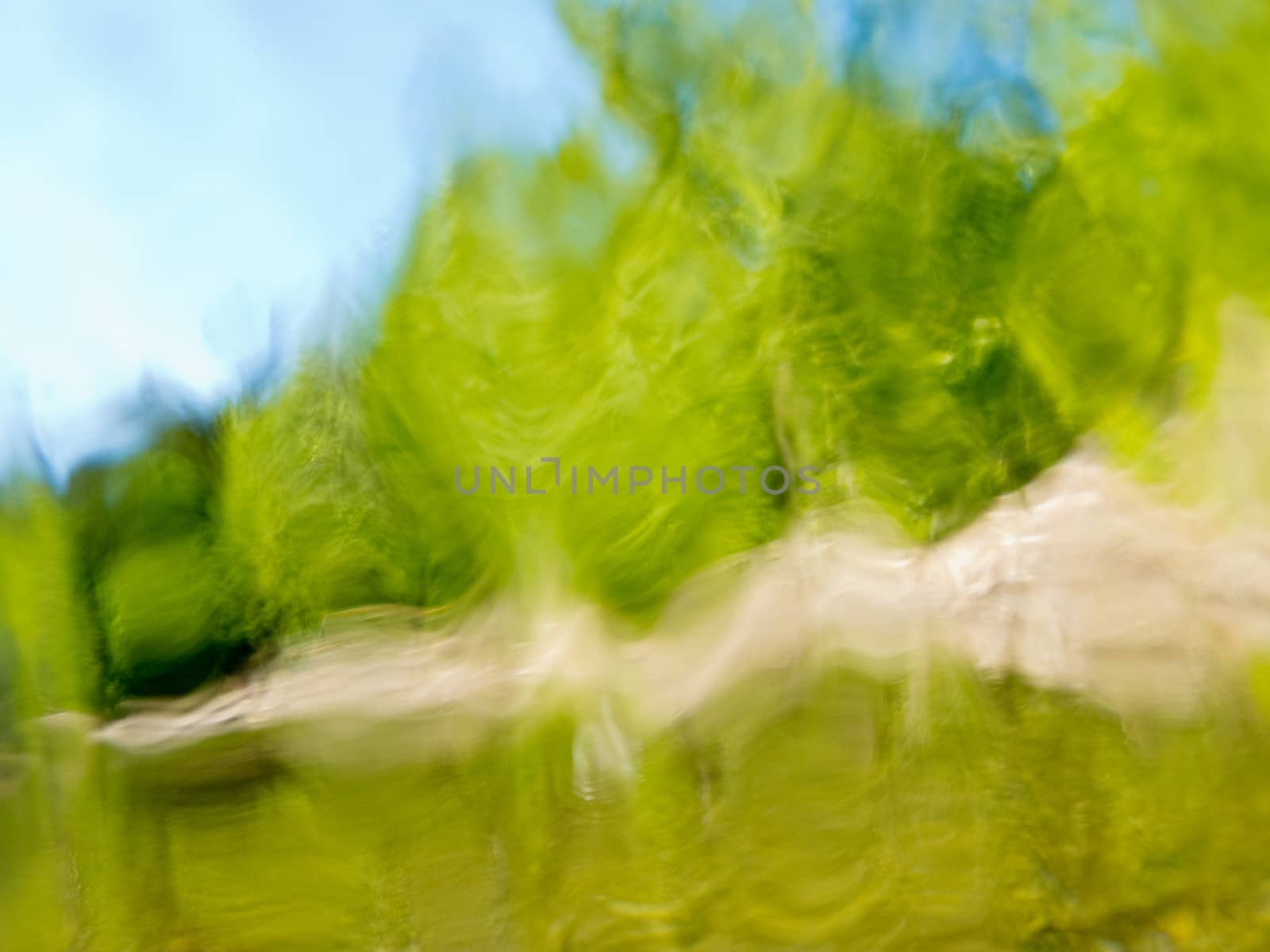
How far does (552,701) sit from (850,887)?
0.26 m

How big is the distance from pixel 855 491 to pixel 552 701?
28 cm

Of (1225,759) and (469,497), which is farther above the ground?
(469,497)

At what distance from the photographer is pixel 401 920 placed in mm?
702

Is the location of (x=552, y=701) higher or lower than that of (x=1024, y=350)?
lower

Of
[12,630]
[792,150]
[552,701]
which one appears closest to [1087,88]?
[792,150]

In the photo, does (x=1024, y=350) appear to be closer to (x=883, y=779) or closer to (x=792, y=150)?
(x=792, y=150)

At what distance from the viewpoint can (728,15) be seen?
0.71m

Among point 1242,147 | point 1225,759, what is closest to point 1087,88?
point 1242,147

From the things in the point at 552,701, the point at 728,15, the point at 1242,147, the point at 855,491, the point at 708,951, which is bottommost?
the point at 708,951

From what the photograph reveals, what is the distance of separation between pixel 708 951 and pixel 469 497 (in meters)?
0.39

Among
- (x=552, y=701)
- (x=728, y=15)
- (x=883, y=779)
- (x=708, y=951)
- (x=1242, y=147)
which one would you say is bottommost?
(x=708, y=951)

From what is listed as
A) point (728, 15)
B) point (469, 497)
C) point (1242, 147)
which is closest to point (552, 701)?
point (469, 497)

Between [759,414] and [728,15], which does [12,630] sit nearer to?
[759,414]

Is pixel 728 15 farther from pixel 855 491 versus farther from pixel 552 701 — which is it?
pixel 552 701
